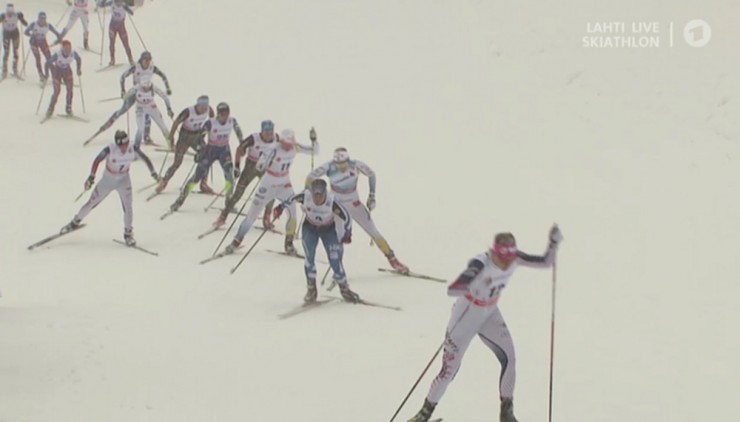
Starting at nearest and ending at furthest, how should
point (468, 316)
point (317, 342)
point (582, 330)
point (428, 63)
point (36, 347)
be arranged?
point (468, 316), point (36, 347), point (317, 342), point (582, 330), point (428, 63)

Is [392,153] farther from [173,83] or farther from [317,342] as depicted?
[317,342]

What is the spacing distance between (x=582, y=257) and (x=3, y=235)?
9.01m

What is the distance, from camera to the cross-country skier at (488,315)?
780 centimetres

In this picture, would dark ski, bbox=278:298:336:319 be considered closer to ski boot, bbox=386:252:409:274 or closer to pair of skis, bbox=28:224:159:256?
ski boot, bbox=386:252:409:274

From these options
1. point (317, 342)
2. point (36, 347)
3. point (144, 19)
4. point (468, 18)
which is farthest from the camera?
point (144, 19)

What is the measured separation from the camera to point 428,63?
25078mm

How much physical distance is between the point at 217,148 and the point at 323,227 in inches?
183

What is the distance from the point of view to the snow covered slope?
8.99 m

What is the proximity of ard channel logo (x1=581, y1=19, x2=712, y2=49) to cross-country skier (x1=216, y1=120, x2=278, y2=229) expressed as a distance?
44.4 ft

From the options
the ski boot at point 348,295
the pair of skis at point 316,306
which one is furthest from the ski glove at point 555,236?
the ski boot at point 348,295

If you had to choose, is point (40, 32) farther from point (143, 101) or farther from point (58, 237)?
point (58, 237)

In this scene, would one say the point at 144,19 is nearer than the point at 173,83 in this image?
No

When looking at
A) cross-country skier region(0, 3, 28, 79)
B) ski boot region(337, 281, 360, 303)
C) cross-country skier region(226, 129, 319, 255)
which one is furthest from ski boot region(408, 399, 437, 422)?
cross-country skier region(0, 3, 28, 79)

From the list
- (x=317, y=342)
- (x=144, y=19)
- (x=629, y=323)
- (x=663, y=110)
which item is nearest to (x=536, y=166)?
(x=663, y=110)
